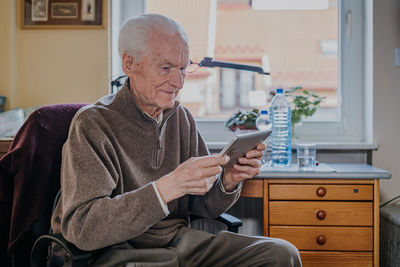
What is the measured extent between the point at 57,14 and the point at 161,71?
1126 millimetres

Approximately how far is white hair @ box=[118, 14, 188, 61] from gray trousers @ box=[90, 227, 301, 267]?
59 centimetres

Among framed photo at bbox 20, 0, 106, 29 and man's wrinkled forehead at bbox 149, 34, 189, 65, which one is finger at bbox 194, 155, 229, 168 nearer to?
man's wrinkled forehead at bbox 149, 34, 189, 65

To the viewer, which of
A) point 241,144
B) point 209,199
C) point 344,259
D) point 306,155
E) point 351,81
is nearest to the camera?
point 241,144

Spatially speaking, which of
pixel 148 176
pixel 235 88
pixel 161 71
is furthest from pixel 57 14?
pixel 148 176

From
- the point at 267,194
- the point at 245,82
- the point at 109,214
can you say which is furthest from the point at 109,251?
the point at 245,82

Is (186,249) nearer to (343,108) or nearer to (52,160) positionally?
(52,160)

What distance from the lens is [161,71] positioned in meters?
1.36

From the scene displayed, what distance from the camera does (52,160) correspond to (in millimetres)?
1377

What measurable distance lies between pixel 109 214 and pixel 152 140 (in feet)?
1.10

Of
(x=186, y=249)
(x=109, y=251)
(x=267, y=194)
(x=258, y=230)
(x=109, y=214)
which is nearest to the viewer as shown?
(x=109, y=214)

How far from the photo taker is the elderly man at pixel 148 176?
3.76 feet

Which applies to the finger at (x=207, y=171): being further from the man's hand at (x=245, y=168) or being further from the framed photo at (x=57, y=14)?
the framed photo at (x=57, y=14)

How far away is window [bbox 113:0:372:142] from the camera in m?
2.37

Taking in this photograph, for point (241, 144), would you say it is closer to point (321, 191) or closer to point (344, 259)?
point (321, 191)
